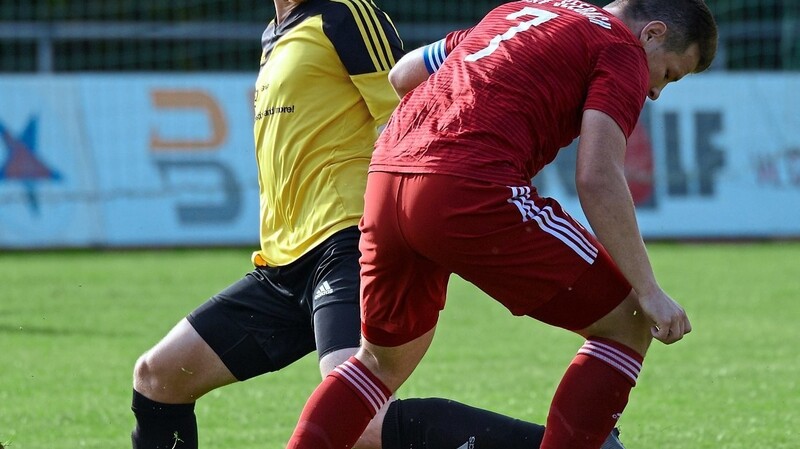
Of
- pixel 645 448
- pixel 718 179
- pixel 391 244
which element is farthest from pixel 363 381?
pixel 718 179

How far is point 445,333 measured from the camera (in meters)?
9.77

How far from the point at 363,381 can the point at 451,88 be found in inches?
35.0

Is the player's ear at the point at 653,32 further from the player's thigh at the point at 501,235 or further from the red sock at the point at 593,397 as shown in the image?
the red sock at the point at 593,397

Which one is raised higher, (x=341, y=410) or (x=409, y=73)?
(x=409, y=73)

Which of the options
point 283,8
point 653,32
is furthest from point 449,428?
point 283,8

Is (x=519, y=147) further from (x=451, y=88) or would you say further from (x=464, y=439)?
(x=464, y=439)

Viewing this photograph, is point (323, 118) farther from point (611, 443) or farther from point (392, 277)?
point (611, 443)

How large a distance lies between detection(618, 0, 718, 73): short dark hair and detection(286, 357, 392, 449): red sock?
4.22 ft

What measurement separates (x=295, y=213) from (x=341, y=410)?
89 cm

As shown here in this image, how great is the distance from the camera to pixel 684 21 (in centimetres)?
375

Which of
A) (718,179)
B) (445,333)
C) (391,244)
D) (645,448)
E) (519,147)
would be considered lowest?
(718,179)

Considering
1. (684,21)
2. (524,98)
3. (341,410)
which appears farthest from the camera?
(341,410)

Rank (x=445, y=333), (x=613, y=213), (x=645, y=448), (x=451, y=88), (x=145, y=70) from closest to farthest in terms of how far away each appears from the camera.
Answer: (x=613, y=213), (x=451, y=88), (x=645, y=448), (x=445, y=333), (x=145, y=70)

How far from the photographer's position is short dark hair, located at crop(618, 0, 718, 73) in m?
3.75
